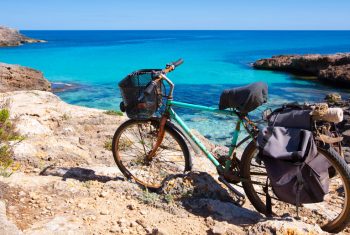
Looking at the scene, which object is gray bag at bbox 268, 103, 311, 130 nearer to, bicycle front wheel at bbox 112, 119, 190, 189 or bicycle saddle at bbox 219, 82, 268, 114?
bicycle saddle at bbox 219, 82, 268, 114

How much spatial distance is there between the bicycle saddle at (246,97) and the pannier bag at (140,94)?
2.66 feet

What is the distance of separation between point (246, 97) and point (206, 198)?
1296mm

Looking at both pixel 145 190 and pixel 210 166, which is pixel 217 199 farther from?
pixel 210 166

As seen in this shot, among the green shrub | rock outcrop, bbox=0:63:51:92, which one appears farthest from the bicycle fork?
rock outcrop, bbox=0:63:51:92

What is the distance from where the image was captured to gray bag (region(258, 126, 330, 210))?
11.0 ft

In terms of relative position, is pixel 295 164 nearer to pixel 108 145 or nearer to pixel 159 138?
pixel 159 138

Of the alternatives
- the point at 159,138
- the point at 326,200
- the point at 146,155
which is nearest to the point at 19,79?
the point at 146,155

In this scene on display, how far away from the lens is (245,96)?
381 cm

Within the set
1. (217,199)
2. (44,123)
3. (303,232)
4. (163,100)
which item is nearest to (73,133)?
(44,123)

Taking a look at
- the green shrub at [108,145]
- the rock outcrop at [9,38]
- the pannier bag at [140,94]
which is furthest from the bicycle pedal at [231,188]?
the rock outcrop at [9,38]

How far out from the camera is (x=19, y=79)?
2116 cm

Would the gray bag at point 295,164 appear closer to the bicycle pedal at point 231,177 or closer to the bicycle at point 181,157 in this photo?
the bicycle at point 181,157

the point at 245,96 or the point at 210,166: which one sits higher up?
the point at 245,96

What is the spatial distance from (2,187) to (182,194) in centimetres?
209
